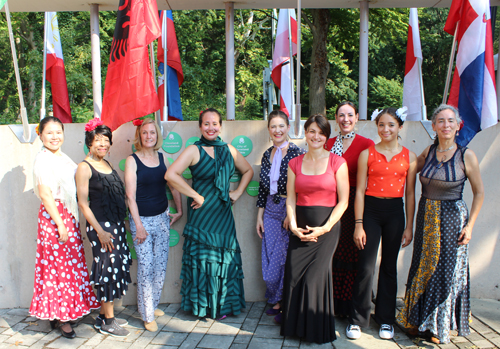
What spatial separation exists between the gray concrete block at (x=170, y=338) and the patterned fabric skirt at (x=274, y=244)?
37.8 inches

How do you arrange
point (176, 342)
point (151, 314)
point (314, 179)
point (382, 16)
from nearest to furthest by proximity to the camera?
point (314, 179), point (176, 342), point (151, 314), point (382, 16)

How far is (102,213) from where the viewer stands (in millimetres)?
3525

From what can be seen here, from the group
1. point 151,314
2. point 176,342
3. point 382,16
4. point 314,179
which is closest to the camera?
point 314,179

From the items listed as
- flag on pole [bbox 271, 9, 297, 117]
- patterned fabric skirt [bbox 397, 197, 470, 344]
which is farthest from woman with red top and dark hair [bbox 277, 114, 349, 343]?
flag on pole [bbox 271, 9, 297, 117]

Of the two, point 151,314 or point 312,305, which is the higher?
point 312,305

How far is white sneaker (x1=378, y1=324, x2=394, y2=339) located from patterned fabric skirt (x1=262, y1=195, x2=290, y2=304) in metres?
0.99

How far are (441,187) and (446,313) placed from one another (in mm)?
1058

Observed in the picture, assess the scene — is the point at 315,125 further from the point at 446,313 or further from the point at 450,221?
the point at 446,313

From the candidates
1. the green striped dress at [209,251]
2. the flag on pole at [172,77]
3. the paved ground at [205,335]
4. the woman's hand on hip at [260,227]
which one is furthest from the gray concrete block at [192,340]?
the flag on pole at [172,77]

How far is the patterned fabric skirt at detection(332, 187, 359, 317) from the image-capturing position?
12.0ft

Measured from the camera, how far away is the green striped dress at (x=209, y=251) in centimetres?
380

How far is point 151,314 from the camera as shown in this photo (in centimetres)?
378

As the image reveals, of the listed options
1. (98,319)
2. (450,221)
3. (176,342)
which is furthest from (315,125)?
(98,319)

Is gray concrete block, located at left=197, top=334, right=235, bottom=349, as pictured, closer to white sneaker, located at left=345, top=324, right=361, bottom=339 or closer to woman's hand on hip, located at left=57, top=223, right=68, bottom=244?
white sneaker, located at left=345, top=324, right=361, bottom=339
